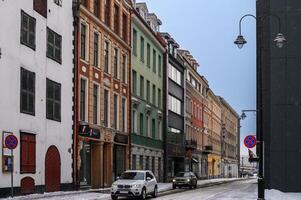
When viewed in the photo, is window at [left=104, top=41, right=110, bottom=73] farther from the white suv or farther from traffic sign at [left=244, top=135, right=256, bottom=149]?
traffic sign at [left=244, top=135, right=256, bottom=149]

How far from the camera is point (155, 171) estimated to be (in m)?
56.9

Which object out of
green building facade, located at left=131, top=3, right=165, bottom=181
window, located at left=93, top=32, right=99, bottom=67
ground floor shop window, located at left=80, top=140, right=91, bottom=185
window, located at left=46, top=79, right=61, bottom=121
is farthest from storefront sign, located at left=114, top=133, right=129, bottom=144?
window, located at left=46, top=79, right=61, bottom=121

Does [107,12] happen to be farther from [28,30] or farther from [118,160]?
[28,30]

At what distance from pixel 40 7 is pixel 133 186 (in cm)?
1067

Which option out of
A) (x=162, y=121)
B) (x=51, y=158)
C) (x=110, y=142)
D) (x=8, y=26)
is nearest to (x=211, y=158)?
(x=162, y=121)

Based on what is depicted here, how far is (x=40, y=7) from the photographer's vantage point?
31.2m

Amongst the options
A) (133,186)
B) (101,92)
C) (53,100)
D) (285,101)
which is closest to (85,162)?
(101,92)

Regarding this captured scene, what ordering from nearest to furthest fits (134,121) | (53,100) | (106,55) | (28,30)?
(28,30) < (53,100) < (106,55) < (134,121)

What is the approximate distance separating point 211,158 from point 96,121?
5776cm

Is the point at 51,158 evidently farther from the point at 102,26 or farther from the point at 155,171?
the point at 155,171

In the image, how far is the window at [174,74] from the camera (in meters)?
64.6

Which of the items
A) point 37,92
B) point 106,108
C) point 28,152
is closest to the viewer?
point 28,152

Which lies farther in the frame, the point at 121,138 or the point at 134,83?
the point at 134,83

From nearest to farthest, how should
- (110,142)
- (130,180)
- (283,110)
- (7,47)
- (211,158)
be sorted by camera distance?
(7,47), (130,180), (283,110), (110,142), (211,158)
